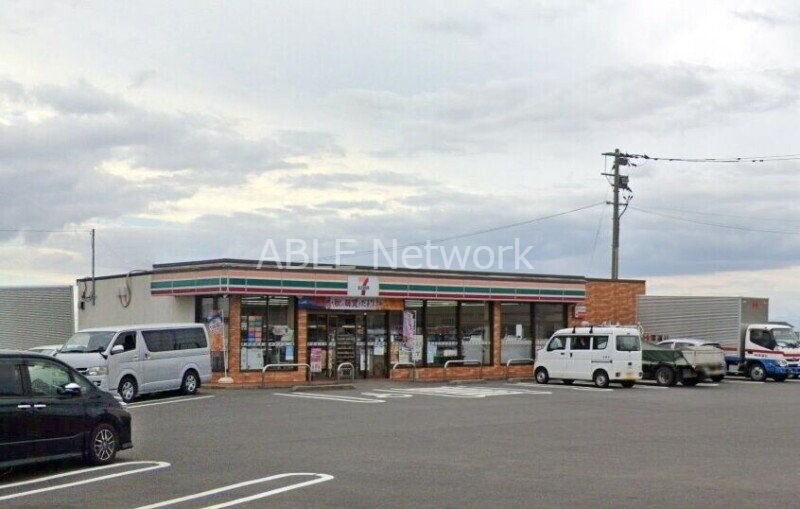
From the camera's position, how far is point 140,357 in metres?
25.3

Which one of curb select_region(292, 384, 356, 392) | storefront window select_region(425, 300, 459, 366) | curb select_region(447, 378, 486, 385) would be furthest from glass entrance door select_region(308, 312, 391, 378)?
curb select_region(292, 384, 356, 392)

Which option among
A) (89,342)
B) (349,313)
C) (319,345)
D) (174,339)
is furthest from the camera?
(349,313)

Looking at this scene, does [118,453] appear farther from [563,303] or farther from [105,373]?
[563,303]

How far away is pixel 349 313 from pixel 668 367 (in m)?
10.8

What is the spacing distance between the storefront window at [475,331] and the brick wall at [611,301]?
15.6 ft

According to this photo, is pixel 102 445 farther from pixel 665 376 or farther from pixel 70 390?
pixel 665 376

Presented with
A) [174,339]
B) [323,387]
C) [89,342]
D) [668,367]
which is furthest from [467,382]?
[89,342]

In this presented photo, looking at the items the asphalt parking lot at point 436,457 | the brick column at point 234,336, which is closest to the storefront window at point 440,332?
the brick column at point 234,336

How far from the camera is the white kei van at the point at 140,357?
79.7 ft

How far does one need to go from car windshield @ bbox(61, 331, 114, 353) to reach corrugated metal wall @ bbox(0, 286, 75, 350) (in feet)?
42.7

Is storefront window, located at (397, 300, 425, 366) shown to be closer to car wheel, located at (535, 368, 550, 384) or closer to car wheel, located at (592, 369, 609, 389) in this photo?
car wheel, located at (535, 368, 550, 384)

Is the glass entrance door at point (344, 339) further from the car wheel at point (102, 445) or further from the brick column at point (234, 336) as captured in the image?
the car wheel at point (102, 445)

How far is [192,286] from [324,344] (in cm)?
479

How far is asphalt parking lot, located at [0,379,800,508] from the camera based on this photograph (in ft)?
35.3
